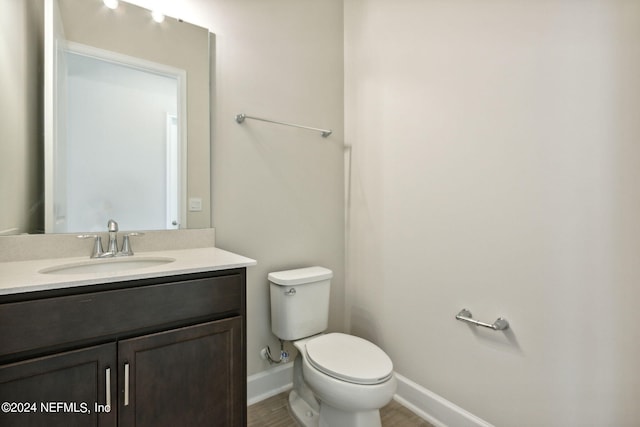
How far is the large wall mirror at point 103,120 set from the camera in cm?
117

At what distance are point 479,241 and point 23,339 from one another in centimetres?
162

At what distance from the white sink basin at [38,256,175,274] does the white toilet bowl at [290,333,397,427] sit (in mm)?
782

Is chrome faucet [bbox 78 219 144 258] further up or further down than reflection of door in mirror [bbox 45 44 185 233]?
further down

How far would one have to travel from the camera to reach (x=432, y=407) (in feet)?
5.04

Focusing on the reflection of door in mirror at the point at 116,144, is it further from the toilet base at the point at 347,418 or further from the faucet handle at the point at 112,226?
the toilet base at the point at 347,418

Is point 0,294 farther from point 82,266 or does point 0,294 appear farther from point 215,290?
point 215,290

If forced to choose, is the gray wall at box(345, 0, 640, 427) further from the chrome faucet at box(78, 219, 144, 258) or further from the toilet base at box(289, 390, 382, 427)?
the chrome faucet at box(78, 219, 144, 258)

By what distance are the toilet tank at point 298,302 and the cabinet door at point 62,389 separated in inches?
31.7

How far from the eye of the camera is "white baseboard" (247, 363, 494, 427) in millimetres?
1424

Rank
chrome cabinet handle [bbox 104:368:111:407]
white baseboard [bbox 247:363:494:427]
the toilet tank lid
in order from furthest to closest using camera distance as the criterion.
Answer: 1. the toilet tank lid
2. white baseboard [bbox 247:363:494:427]
3. chrome cabinet handle [bbox 104:368:111:407]

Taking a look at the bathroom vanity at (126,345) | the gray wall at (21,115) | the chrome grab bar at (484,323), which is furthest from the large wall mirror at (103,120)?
the chrome grab bar at (484,323)

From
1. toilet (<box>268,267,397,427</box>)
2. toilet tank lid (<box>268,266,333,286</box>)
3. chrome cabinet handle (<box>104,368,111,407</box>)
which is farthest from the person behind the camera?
toilet tank lid (<box>268,266,333,286</box>)

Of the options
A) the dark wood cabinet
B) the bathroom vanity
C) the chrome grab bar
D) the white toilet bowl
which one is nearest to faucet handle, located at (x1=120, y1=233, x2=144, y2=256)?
the bathroom vanity

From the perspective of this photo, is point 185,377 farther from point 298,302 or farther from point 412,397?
point 412,397
